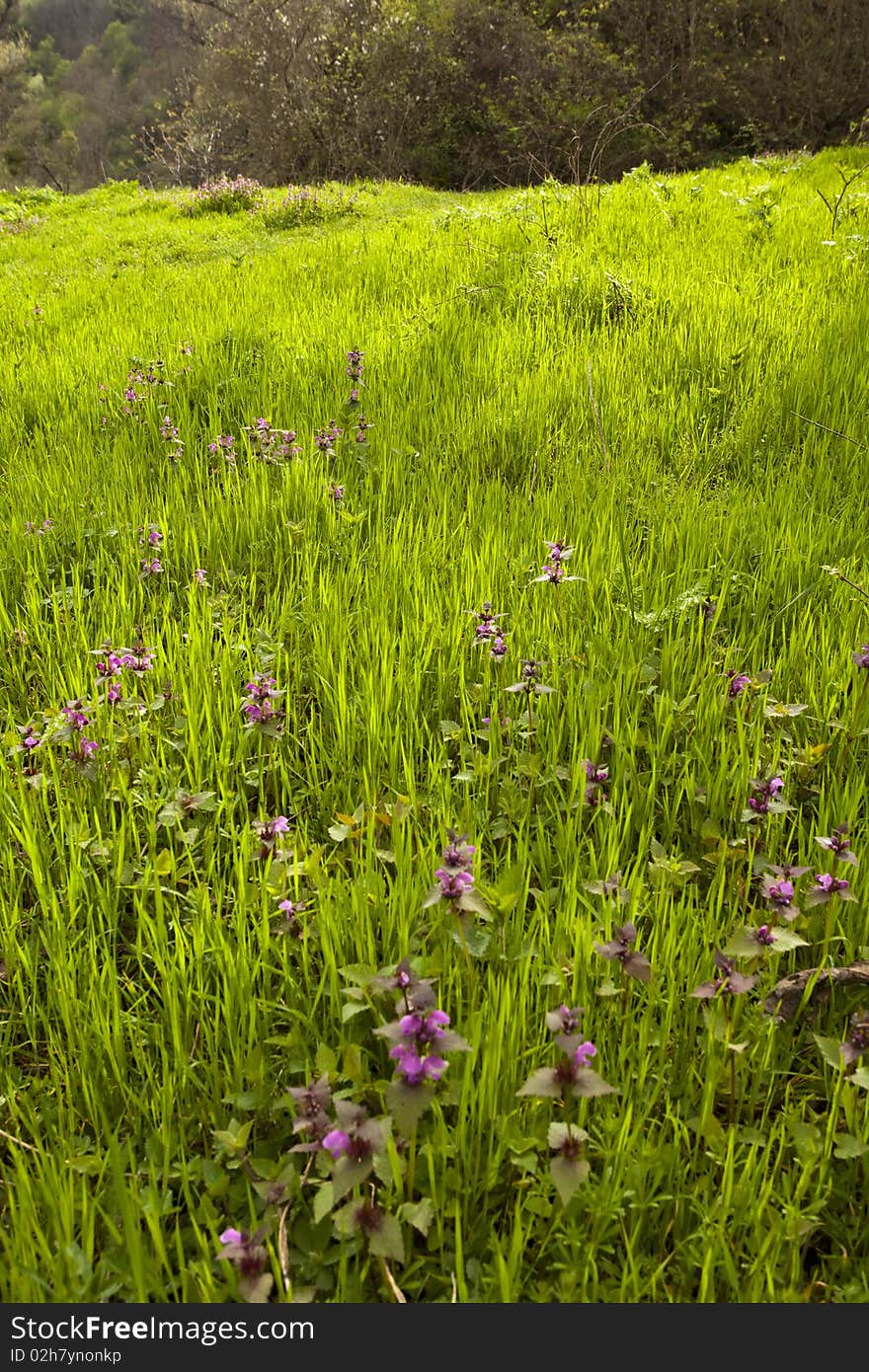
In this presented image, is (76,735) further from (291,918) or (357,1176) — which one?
(357,1176)

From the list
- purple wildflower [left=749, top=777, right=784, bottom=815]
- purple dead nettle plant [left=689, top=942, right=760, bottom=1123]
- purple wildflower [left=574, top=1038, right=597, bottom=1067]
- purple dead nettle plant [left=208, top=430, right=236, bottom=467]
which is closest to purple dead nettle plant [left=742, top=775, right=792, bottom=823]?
purple wildflower [left=749, top=777, right=784, bottom=815]

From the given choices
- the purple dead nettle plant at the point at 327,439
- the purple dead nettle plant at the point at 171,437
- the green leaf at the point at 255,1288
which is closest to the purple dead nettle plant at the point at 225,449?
the purple dead nettle plant at the point at 171,437

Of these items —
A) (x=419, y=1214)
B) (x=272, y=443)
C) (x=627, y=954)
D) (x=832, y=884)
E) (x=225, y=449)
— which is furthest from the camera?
(x=225, y=449)

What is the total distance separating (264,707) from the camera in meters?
2.27

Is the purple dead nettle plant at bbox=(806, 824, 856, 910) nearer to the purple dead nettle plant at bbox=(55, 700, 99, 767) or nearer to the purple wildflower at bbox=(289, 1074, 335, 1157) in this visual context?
the purple wildflower at bbox=(289, 1074, 335, 1157)

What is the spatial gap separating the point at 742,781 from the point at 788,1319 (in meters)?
1.17

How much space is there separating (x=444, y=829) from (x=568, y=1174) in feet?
2.65

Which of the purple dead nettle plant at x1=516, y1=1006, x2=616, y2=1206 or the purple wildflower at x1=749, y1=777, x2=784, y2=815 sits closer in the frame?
the purple dead nettle plant at x1=516, y1=1006, x2=616, y2=1206

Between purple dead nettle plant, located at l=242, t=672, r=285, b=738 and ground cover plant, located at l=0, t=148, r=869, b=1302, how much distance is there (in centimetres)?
2

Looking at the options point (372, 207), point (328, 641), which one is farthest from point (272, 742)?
point (372, 207)

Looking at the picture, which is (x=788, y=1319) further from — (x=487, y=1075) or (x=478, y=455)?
(x=478, y=455)

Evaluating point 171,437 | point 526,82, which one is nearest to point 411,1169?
point 171,437

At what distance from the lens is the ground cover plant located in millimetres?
1301

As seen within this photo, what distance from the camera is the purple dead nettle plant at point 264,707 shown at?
7.39 ft
